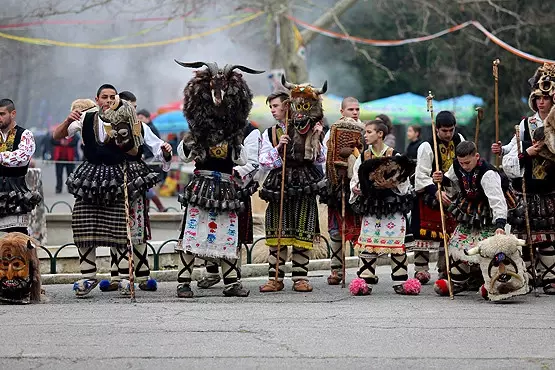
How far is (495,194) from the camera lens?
10.8 metres

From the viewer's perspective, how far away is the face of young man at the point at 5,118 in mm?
10898

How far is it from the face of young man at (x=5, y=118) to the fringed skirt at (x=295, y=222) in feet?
8.77

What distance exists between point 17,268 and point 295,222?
2842mm

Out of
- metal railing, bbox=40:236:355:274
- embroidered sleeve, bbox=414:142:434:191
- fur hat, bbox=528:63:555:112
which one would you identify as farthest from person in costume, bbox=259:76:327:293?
fur hat, bbox=528:63:555:112

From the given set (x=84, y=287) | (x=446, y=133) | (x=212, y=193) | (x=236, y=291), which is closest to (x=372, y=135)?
(x=446, y=133)

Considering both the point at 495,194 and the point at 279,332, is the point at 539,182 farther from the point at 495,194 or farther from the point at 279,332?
the point at 279,332

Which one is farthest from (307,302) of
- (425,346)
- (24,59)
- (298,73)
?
(298,73)

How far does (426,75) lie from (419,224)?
87.4 feet

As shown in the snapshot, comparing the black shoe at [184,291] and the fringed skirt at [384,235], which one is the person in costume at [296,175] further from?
the black shoe at [184,291]

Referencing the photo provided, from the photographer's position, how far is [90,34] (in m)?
25.2

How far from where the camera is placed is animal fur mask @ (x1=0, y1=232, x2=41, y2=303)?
10.3 metres

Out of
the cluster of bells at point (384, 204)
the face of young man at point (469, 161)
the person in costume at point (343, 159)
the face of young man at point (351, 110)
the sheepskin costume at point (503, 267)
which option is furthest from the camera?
the face of young man at point (351, 110)

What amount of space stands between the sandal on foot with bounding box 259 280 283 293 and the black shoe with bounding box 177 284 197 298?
89 cm

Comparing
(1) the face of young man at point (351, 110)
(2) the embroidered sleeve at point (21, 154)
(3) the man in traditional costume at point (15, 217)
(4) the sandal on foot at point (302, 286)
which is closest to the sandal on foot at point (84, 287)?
(3) the man in traditional costume at point (15, 217)
